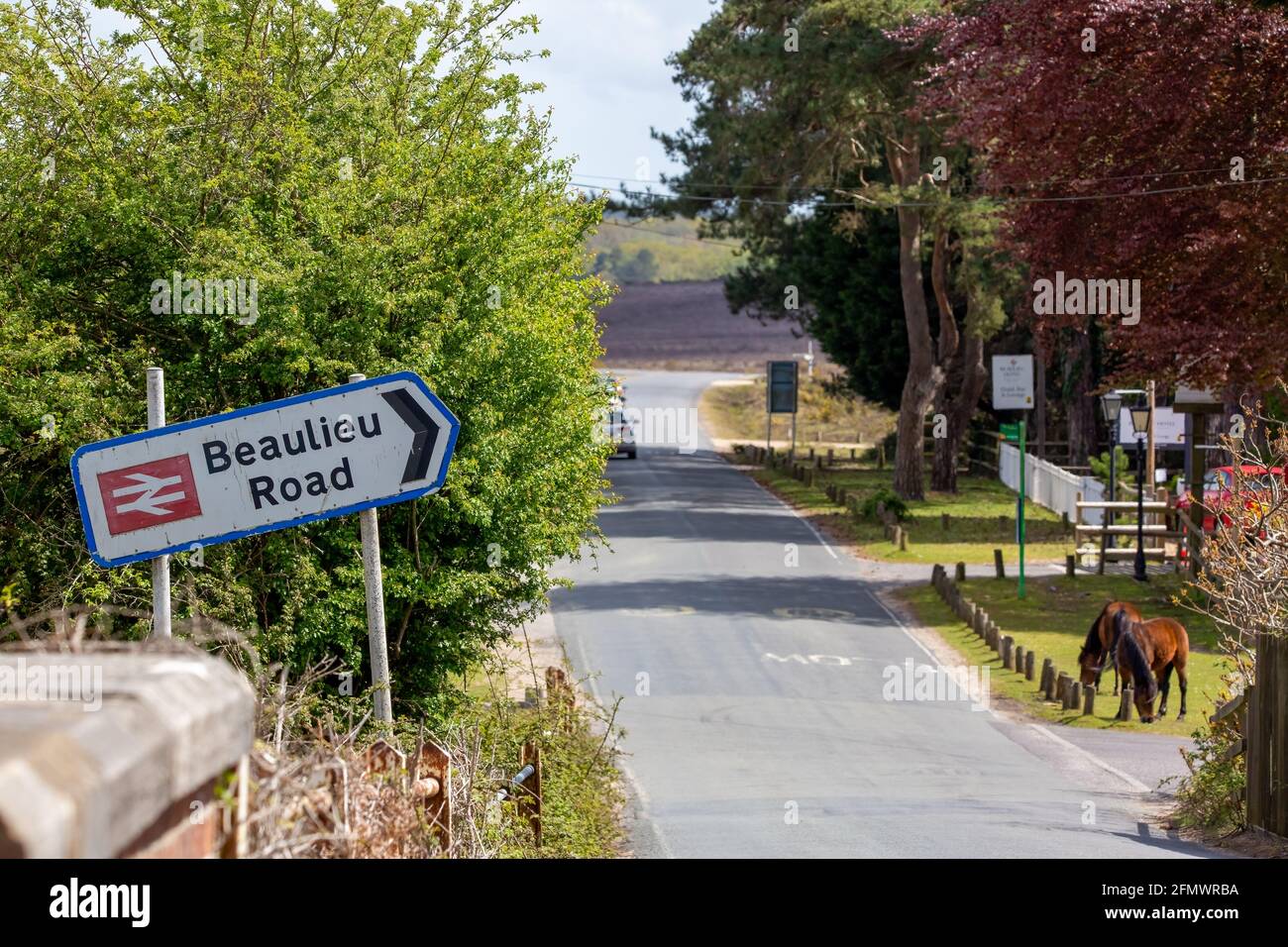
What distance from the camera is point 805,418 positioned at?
83.6 metres

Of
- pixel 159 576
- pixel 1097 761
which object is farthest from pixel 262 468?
pixel 1097 761

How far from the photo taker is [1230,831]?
477 inches

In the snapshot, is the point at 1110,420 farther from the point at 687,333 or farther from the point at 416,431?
the point at 687,333

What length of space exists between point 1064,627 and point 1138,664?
700 cm

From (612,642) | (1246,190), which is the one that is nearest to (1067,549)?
(1246,190)

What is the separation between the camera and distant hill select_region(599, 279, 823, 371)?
115m

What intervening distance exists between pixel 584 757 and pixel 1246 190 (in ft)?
51.6

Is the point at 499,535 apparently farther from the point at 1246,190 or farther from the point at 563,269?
the point at 1246,190

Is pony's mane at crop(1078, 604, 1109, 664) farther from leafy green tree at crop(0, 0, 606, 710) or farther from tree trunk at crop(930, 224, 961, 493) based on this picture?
tree trunk at crop(930, 224, 961, 493)

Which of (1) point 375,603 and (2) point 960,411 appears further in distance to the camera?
(2) point 960,411

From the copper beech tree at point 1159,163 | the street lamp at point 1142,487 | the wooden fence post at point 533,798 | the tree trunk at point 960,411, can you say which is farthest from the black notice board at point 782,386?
the wooden fence post at point 533,798

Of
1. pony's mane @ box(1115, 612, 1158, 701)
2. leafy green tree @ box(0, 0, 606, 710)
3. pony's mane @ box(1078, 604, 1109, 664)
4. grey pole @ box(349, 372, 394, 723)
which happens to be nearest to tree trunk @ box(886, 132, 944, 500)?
pony's mane @ box(1078, 604, 1109, 664)

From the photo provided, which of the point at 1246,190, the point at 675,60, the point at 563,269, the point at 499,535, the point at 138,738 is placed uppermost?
the point at 675,60
